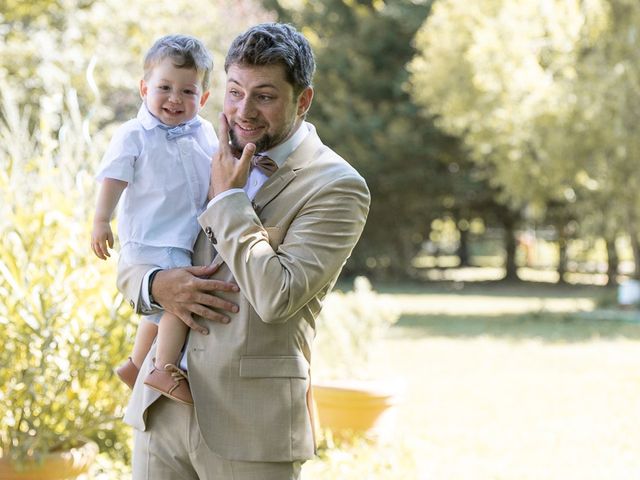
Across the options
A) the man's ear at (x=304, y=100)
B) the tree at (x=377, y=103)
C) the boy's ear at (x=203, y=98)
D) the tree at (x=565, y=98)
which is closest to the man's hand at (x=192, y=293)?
the man's ear at (x=304, y=100)

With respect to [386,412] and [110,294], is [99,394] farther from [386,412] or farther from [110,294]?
[386,412]

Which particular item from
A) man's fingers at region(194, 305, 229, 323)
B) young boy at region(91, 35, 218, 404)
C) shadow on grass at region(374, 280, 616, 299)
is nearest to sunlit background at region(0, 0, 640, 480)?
shadow on grass at region(374, 280, 616, 299)

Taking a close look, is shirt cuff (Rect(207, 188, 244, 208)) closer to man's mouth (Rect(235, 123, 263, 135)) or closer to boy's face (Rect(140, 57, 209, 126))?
man's mouth (Rect(235, 123, 263, 135))

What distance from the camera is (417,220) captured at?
2961cm

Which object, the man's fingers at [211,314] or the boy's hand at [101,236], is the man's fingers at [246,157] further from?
the boy's hand at [101,236]

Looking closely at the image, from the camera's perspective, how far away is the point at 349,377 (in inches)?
279

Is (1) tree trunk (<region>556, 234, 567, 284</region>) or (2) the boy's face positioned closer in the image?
(2) the boy's face

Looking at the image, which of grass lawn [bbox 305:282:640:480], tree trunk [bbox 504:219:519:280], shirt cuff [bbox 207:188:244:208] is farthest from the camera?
tree trunk [bbox 504:219:519:280]

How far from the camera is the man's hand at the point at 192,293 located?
2678 mm

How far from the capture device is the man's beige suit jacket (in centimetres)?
260

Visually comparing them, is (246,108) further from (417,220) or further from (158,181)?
(417,220)

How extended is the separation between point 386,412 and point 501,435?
1.58m

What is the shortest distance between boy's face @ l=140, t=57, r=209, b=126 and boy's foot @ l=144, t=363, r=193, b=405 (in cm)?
77

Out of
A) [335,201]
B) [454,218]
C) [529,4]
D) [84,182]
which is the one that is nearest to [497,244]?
[454,218]
